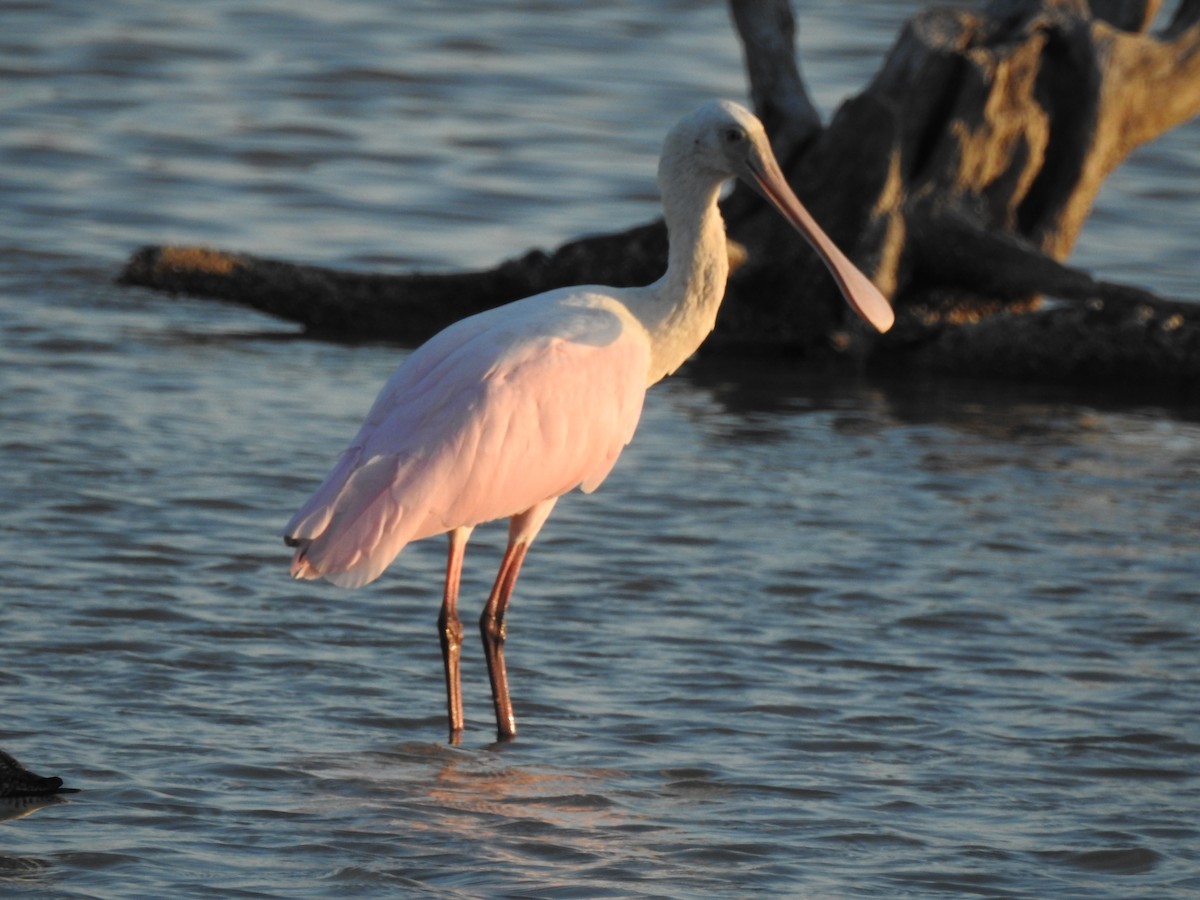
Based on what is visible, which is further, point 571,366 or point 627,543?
point 627,543

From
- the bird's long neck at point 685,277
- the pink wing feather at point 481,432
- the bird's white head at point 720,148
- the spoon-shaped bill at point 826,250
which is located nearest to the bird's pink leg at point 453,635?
the pink wing feather at point 481,432

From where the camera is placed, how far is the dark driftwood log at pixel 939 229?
10.8m

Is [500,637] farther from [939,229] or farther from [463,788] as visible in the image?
[939,229]

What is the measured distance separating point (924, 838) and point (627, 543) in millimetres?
2806

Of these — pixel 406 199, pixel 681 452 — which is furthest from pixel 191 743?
pixel 406 199

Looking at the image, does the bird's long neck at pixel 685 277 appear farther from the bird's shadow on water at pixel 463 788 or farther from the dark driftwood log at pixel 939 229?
the dark driftwood log at pixel 939 229

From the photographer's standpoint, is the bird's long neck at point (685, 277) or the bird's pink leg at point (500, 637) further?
the bird's long neck at point (685, 277)

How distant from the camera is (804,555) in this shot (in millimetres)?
8156

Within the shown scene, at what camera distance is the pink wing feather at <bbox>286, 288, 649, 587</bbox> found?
6.05 m

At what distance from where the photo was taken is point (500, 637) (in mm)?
6625

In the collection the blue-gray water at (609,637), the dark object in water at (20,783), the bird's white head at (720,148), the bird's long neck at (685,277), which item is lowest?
the blue-gray water at (609,637)

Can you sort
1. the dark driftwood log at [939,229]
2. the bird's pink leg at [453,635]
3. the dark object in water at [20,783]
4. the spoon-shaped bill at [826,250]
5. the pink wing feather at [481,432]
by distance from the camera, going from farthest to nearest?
1. the dark driftwood log at [939,229]
2. the spoon-shaped bill at [826,250]
3. the bird's pink leg at [453,635]
4. the pink wing feather at [481,432]
5. the dark object in water at [20,783]


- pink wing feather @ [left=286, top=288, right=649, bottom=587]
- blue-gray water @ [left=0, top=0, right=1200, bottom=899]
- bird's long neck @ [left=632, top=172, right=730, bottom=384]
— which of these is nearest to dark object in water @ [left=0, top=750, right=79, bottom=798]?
blue-gray water @ [left=0, top=0, right=1200, bottom=899]

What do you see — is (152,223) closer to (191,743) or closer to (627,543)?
(627,543)
